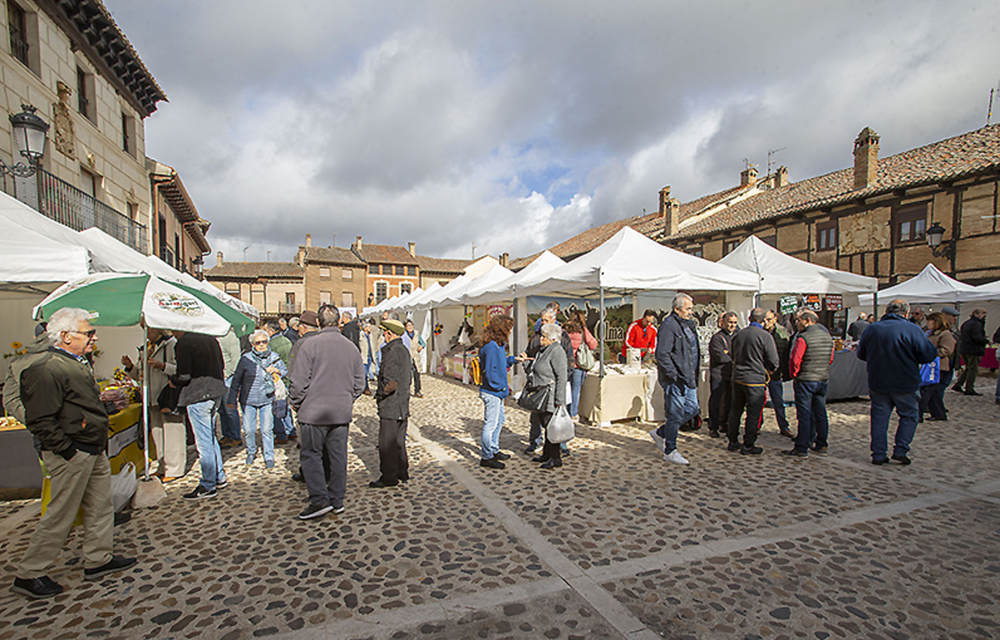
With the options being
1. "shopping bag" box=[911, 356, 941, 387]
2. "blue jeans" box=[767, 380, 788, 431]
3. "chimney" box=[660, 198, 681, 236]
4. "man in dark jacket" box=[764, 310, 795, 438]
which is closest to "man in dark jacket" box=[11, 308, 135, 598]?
"man in dark jacket" box=[764, 310, 795, 438]

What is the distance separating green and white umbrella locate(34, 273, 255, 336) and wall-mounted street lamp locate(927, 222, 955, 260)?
18.2 meters

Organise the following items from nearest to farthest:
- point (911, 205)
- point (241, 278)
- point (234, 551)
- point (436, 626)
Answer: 1. point (436, 626)
2. point (234, 551)
3. point (911, 205)
4. point (241, 278)

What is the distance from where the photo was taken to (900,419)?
203 inches

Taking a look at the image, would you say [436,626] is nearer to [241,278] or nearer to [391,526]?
[391,526]

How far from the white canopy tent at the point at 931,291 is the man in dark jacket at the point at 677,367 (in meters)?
10.6

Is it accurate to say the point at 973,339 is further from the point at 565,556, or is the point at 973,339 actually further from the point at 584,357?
the point at 565,556

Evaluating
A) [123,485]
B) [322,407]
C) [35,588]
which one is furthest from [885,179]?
[35,588]

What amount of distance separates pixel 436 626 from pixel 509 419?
530 centimetres

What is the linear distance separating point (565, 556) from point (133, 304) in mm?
4223

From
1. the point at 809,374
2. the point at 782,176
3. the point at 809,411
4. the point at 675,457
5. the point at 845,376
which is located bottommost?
the point at 675,457

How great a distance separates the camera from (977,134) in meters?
17.0

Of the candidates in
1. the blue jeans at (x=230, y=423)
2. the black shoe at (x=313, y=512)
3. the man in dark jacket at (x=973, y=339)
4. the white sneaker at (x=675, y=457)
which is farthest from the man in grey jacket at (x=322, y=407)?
the man in dark jacket at (x=973, y=339)

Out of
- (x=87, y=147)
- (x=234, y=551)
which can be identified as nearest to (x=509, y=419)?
(x=234, y=551)

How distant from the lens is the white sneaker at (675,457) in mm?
5202
